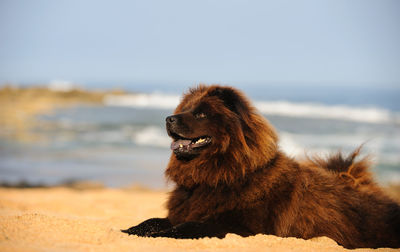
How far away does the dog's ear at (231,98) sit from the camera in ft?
14.9

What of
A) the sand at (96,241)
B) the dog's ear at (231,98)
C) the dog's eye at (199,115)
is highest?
the dog's ear at (231,98)

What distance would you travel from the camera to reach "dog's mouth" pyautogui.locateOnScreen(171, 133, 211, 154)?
4.48 m

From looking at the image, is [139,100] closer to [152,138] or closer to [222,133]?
[152,138]

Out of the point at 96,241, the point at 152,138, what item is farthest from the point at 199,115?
the point at 152,138

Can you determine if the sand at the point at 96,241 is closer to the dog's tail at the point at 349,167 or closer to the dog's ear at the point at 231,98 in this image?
the dog's tail at the point at 349,167

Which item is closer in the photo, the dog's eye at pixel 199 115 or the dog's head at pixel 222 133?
the dog's head at pixel 222 133

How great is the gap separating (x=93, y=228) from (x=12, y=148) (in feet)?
42.1

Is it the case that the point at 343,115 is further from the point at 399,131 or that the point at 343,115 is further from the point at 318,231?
the point at 318,231

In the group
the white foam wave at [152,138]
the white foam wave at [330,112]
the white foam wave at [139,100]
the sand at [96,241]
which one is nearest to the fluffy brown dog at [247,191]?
the sand at [96,241]

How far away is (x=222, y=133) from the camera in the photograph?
4410 mm

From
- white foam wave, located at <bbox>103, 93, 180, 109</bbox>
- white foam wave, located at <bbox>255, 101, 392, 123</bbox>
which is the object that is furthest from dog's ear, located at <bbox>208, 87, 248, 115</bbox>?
white foam wave, located at <bbox>103, 93, 180, 109</bbox>

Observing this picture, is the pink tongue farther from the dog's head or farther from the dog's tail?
the dog's tail

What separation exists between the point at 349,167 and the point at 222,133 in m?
1.89

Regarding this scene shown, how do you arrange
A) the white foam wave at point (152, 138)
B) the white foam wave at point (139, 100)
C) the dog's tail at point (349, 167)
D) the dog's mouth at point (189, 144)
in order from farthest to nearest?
the white foam wave at point (139, 100) → the white foam wave at point (152, 138) → the dog's tail at point (349, 167) → the dog's mouth at point (189, 144)
